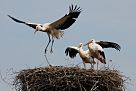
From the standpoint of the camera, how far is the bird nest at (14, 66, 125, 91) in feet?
40.7

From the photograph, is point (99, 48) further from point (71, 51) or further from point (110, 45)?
point (71, 51)

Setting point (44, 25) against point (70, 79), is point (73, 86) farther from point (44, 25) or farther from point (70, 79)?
point (44, 25)

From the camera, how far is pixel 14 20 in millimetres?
15750

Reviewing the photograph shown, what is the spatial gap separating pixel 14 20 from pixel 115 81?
4189 mm

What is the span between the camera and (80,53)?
15.0 meters

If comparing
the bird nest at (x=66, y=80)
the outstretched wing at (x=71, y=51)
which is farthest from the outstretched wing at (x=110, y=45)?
the bird nest at (x=66, y=80)

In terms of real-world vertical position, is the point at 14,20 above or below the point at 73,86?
above

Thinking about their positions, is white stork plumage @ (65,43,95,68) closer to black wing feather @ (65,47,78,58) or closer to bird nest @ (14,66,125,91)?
black wing feather @ (65,47,78,58)

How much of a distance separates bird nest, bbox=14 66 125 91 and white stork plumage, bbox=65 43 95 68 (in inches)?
80.7

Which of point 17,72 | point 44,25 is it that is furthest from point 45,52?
point 17,72

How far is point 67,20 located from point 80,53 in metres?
1.05

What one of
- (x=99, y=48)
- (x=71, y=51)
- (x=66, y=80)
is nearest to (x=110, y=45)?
(x=99, y=48)

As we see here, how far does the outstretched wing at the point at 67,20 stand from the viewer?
14023 mm

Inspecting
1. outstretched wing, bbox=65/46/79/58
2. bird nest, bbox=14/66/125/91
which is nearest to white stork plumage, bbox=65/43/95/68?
outstretched wing, bbox=65/46/79/58
